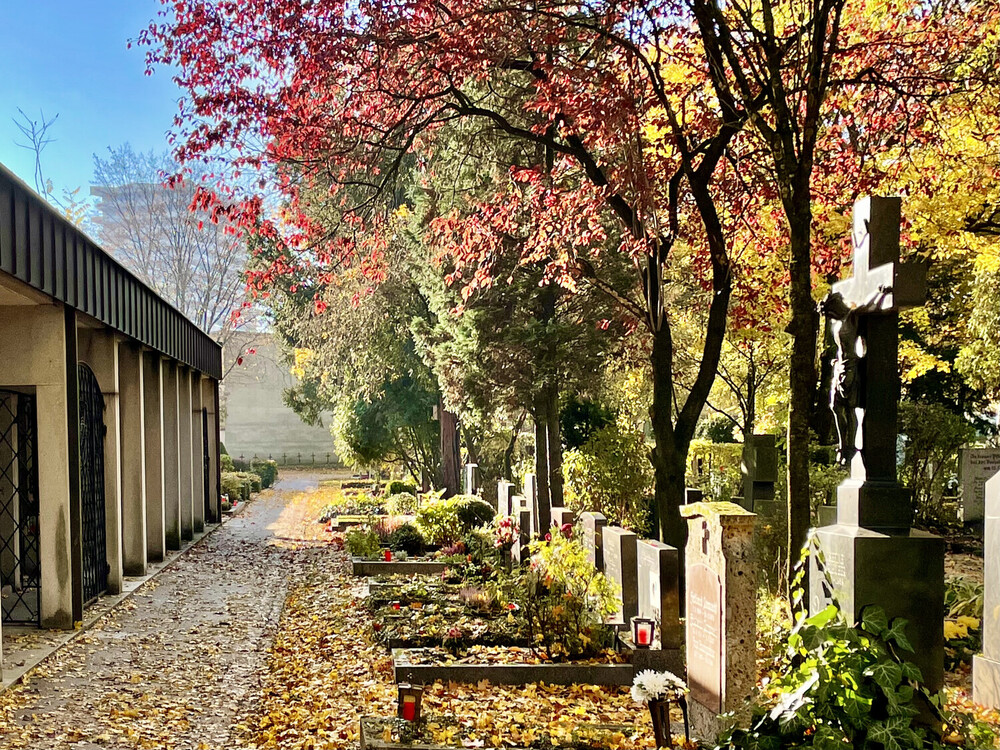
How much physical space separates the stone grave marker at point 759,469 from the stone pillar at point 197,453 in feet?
43.8

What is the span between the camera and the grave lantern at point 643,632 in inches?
348

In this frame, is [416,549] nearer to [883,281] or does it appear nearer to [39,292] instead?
[39,292]

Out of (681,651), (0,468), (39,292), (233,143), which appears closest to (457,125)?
(233,143)

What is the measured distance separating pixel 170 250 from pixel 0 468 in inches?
1351

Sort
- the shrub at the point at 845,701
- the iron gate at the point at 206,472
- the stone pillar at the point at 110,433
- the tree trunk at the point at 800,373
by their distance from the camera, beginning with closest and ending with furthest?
1. the shrub at the point at 845,701
2. the tree trunk at the point at 800,373
3. the stone pillar at the point at 110,433
4. the iron gate at the point at 206,472

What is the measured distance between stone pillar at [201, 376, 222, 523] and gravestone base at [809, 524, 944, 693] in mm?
21846

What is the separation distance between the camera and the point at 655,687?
21.0 ft

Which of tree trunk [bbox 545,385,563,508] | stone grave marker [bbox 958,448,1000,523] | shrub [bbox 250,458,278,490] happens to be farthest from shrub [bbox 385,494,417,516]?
shrub [bbox 250,458,278,490]

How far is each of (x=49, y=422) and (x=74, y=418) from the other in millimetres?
272

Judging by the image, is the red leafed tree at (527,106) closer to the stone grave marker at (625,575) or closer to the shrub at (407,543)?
the stone grave marker at (625,575)

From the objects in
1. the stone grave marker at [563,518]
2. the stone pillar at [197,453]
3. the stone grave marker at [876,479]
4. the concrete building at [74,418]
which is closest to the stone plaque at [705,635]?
the stone grave marker at [876,479]

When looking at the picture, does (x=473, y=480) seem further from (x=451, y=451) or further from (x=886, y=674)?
(x=886, y=674)

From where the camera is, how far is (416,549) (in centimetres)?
→ 1792

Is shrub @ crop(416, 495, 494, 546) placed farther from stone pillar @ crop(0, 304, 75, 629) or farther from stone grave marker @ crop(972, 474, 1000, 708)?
stone grave marker @ crop(972, 474, 1000, 708)
